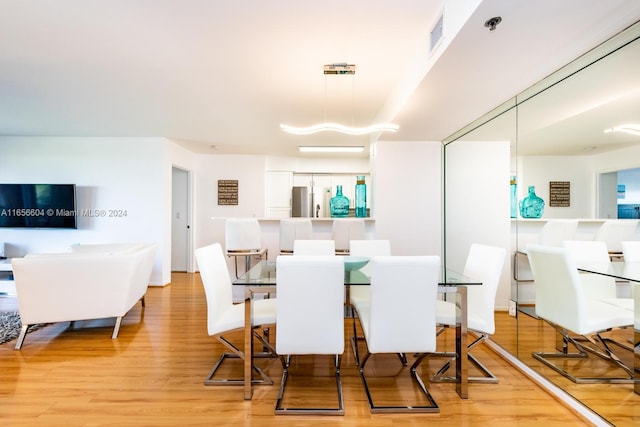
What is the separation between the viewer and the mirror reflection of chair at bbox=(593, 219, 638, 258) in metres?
1.71

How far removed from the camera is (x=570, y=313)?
2.01 metres

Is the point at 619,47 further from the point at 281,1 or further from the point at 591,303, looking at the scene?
the point at 281,1

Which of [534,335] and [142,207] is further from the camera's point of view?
[142,207]

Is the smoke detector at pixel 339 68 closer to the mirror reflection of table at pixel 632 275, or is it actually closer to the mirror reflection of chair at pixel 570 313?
the mirror reflection of chair at pixel 570 313

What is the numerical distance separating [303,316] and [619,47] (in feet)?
7.77

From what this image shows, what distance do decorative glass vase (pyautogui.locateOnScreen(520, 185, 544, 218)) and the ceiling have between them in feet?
2.84

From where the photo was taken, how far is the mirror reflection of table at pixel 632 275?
1.62 metres

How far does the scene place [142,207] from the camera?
17.1ft

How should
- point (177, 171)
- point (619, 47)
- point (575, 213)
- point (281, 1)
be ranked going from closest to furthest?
point (619, 47)
point (281, 1)
point (575, 213)
point (177, 171)

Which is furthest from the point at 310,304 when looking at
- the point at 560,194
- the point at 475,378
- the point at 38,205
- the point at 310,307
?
the point at 38,205

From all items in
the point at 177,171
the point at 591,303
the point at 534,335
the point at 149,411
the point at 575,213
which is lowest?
the point at 149,411

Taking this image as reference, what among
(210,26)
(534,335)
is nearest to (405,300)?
(534,335)

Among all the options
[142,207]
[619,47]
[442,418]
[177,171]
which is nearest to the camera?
[619,47]

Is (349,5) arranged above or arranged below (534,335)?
above
